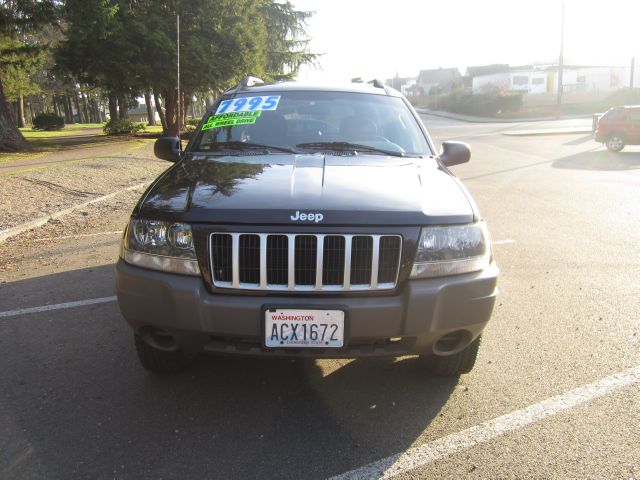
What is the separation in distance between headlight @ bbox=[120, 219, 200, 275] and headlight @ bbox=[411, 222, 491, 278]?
1116mm

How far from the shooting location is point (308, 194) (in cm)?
275

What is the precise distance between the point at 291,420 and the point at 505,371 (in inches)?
56.7

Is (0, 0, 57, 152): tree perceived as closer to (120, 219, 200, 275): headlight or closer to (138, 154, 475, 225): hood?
(138, 154, 475, 225): hood

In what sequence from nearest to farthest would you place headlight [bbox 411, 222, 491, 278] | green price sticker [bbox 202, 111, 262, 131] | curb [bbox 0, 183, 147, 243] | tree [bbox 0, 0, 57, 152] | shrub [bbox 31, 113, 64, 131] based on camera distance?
1. headlight [bbox 411, 222, 491, 278]
2. green price sticker [bbox 202, 111, 262, 131]
3. curb [bbox 0, 183, 147, 243]
4. tree [bbox 0, 0, 57, 152]
5. shrub [bbox 31, 113, 64, 131]

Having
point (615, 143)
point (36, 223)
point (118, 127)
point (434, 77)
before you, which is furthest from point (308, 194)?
point (434, 77)

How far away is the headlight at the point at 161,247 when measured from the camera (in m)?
2.66

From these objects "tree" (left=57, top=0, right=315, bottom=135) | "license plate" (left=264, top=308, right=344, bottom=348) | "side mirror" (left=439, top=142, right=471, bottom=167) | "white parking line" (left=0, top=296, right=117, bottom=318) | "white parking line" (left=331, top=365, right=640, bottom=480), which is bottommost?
"white parking line" (left=331, top=365, right=640, bottom=480)

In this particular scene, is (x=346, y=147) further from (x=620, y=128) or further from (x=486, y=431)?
(x=620, y=128)

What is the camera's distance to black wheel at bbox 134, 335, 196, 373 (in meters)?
3.09

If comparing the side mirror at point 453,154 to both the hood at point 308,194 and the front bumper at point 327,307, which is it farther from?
the front bumper at point 327,307

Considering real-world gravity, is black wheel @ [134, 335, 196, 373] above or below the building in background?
below

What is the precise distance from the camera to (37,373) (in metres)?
3.34

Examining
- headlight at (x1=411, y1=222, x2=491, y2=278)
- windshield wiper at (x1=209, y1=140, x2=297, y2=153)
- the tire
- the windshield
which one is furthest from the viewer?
the tire

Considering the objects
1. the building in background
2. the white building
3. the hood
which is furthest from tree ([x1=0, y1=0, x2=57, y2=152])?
the building in background
